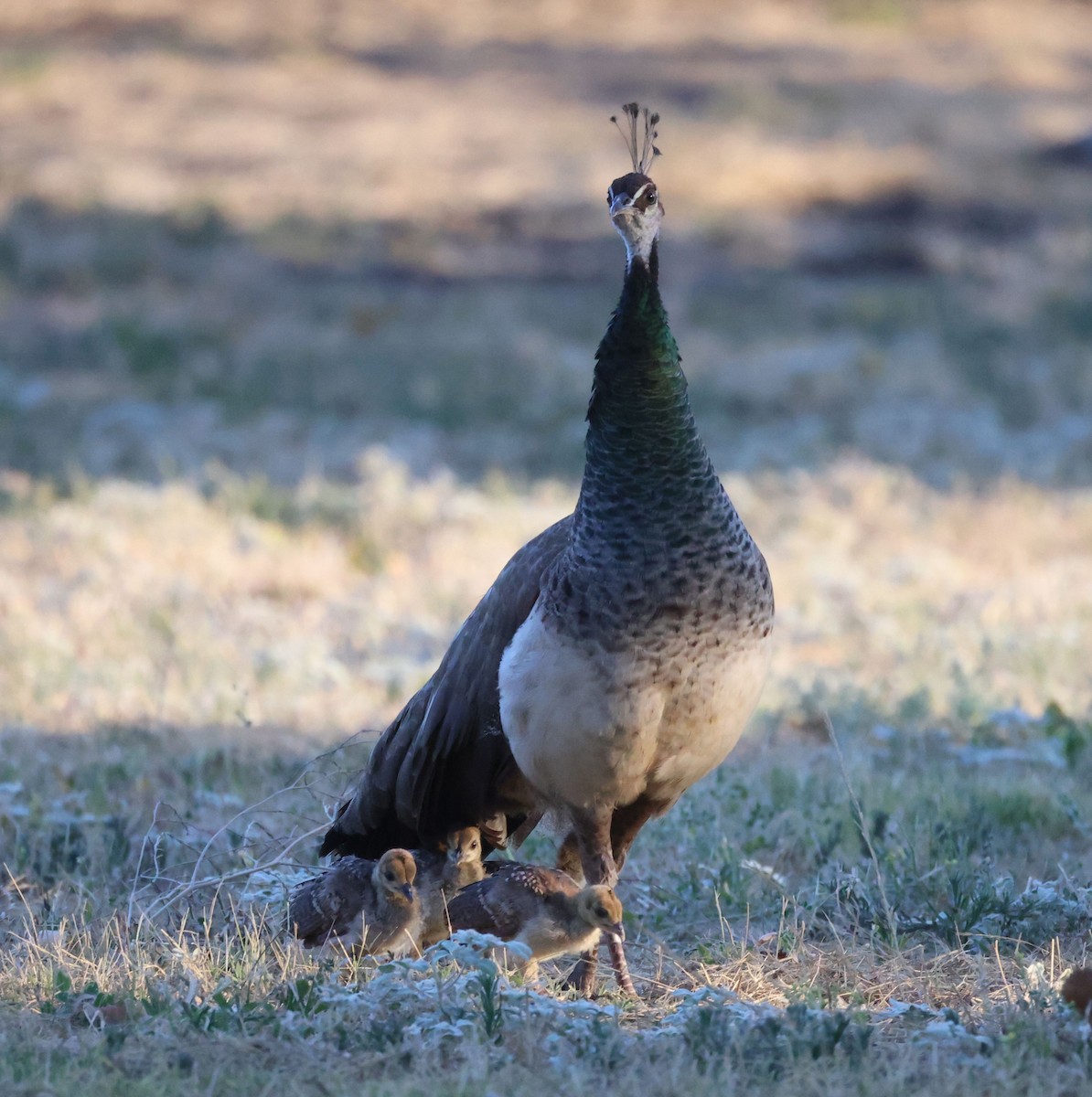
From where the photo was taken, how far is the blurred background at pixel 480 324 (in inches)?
361

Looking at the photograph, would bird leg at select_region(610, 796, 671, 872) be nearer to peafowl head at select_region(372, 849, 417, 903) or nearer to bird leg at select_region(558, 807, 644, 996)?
bird leg at select_region(558, 807, 644, 996)

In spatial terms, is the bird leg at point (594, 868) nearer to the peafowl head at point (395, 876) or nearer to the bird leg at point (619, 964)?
the bird leg at point (619, 964)

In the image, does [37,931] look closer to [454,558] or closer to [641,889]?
[641,889]

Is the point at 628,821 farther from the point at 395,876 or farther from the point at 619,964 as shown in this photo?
the point at 395,876

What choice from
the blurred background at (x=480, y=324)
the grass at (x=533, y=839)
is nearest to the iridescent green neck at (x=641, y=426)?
the grass at (x=533, y=839)

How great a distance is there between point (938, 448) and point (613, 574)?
32.0 ft

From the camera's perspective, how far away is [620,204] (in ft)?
15.7

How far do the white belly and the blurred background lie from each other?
223 centimetres

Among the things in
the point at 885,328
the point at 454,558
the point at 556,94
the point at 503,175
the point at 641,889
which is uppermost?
the point at 556,94

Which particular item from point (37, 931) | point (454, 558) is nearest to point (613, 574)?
point (37, 931)

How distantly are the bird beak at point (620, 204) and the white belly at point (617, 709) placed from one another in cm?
110

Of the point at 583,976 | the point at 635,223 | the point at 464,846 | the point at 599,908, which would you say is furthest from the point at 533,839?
the point at 635,223

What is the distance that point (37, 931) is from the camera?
4.98 meters

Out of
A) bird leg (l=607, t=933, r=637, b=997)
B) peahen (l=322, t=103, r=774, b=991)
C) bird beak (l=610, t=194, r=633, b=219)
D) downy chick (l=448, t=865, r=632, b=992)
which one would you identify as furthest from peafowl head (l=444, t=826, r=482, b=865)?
bird beak (l=610, t=194, r=633, b=219)
